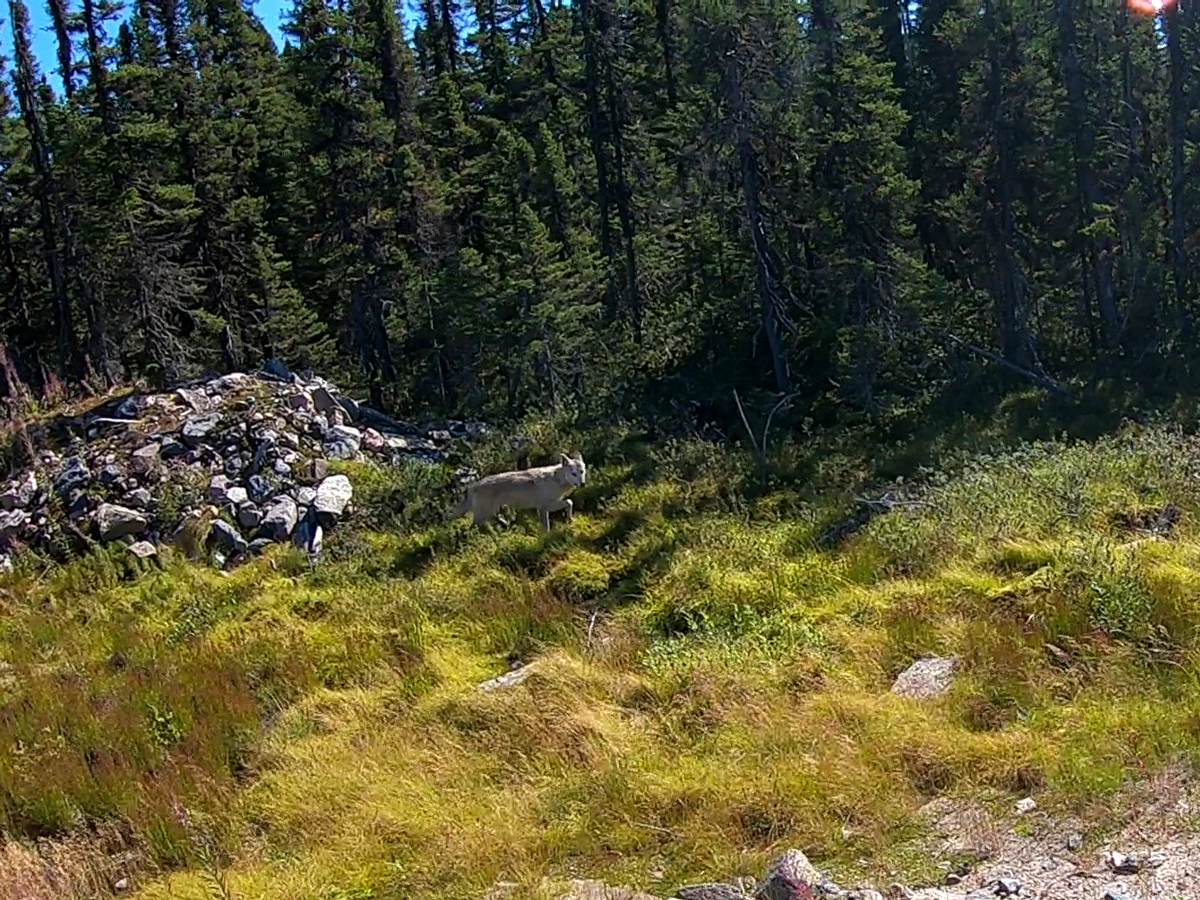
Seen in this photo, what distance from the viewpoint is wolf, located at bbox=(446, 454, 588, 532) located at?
13.2 metres

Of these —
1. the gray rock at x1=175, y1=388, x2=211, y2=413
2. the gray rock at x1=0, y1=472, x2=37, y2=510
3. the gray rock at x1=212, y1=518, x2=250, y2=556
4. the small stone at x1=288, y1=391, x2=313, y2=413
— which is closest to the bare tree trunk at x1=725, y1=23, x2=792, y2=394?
the small stone at x1=288, y1=391, x2=313, y2=413

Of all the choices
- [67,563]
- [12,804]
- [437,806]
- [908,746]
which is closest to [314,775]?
[437,806]

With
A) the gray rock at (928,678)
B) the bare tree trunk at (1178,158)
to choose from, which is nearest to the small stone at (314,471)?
the gray rock at (928,678)

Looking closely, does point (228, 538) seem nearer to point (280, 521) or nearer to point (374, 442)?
point (280, 521)

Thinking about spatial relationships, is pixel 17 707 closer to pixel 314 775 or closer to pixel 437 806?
pixel 314 775

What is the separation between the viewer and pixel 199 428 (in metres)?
16.2

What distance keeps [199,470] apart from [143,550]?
1859mm

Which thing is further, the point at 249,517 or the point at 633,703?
the point at 249,517

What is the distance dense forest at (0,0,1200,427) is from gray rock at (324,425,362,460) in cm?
495

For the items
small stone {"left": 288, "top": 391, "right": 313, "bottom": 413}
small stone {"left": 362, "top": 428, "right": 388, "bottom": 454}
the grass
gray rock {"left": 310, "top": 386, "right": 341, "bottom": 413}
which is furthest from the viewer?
gray rock {"left": 310, "top": 386, "right": 341, "bottom": 413}

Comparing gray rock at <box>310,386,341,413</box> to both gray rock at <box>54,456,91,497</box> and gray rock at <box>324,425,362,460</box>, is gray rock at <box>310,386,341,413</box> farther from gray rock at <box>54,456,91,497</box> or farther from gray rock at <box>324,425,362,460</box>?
gray rock at <box>54,456,91,497</box>

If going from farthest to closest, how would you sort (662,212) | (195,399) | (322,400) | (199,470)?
(662,212), (322,400), (195,399), (199,470)

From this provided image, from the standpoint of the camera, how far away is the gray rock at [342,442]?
54.3 feet

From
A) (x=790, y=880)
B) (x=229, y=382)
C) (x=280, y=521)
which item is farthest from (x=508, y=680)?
(x=229, y=382)
